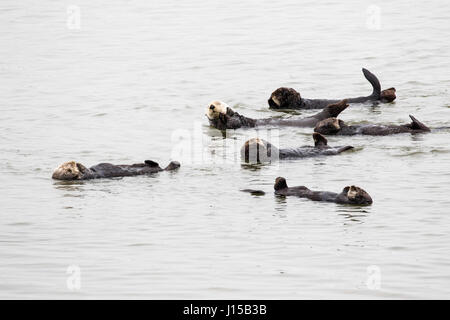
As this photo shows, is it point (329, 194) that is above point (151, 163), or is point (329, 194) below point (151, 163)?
below

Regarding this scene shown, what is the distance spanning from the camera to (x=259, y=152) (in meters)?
10.9

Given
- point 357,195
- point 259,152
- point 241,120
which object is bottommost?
point 357,195

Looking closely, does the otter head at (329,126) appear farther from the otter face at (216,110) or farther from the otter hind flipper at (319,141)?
the otter face at (216,110)

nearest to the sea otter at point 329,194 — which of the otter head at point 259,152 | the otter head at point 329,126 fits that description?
the otter head at point 259,152

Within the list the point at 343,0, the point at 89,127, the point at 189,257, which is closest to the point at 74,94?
the point at 89,127

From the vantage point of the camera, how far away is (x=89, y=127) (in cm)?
1374

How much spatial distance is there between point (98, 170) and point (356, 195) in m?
3.03

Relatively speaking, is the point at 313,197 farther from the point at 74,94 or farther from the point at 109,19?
the point at 109,19

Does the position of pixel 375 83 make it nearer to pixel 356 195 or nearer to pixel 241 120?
pixel 241 120

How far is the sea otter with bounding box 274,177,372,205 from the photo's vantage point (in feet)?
28.8

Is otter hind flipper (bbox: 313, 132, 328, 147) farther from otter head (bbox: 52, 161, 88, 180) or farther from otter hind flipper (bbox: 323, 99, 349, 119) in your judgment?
otter head (bbox: 52, 161, 88, 180)

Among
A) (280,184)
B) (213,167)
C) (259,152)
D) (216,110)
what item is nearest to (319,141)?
(259,152)

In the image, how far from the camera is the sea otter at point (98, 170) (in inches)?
396

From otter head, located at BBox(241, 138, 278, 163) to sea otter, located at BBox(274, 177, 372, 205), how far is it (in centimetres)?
160
